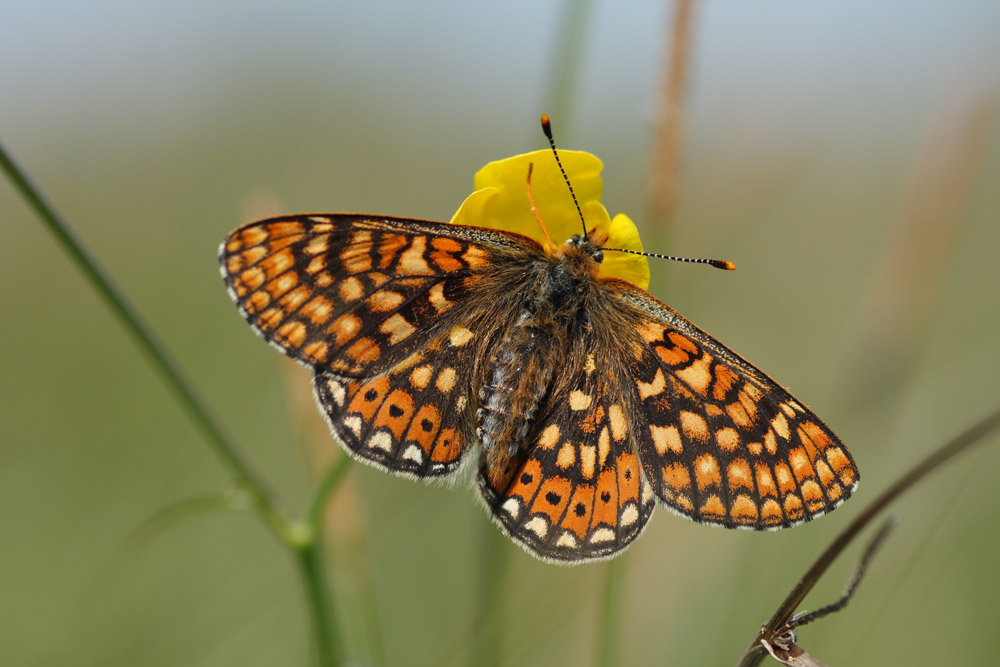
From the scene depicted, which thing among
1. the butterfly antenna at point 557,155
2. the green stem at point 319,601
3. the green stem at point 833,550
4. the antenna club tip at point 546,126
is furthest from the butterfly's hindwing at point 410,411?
the green stem at point 833,550

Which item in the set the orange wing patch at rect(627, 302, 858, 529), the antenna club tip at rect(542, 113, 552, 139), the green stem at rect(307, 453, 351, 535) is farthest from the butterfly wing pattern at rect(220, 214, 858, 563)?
the antenna club tip at rect(542, 113, 552, 139)

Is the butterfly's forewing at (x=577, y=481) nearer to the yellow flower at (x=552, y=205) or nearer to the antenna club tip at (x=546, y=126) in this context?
the yellow flower at (x=552, y=205)

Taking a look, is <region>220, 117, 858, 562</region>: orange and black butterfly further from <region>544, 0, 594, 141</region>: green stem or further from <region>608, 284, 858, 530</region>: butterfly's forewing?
<region>544, 0, 594, 141</region>: green stem

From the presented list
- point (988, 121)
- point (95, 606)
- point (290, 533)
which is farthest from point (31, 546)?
point (988, 121)

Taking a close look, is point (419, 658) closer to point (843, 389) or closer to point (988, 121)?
point (843, 389)

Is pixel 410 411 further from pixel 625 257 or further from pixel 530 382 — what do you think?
pixel 625 257
